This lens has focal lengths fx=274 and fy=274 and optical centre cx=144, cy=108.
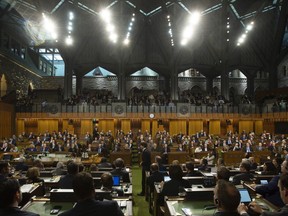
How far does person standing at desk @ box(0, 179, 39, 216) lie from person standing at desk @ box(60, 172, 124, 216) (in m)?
0.41

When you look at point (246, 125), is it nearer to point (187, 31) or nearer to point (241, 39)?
point (241, 39)

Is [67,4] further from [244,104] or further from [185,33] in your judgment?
[244,104]

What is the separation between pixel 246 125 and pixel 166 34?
504 inches

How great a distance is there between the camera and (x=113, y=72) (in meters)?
30.9

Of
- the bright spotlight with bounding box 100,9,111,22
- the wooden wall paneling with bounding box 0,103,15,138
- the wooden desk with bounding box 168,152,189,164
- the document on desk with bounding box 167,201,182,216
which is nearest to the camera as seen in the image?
the document on desk with bounding box 167,201,182,216

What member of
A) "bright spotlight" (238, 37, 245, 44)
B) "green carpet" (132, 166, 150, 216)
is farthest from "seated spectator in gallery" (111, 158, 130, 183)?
"bright spotlight" (238, 37, 245, 44)

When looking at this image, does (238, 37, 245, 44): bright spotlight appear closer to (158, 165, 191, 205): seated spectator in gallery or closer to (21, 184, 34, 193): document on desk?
(158, 165, 191, 205): seated spectator in gallery

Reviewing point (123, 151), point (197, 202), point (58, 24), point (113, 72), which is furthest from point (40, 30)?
point (197, 202)

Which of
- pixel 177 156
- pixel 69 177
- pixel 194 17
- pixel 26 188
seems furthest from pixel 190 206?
pixel 194 17

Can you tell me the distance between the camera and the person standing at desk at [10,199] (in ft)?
8.21

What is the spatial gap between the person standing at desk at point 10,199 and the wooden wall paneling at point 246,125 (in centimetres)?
2880

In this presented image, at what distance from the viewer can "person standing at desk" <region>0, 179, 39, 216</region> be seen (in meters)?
2.50

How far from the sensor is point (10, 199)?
8.45ft

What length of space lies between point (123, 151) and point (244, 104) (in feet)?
59.0
